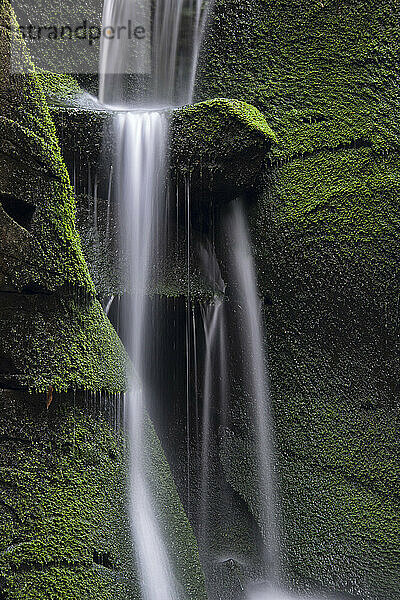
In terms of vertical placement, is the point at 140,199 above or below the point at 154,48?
below

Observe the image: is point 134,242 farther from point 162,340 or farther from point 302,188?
A: point 302,188

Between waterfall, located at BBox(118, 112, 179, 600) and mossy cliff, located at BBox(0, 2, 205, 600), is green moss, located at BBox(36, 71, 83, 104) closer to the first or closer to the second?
waterfall, located at BBox(118, 112, 179, 600)

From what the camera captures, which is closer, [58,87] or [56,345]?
[56,345]

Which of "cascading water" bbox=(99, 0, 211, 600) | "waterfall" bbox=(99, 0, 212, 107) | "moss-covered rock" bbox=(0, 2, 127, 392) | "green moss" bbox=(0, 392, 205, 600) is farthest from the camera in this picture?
"waterfall" bbox=(99, 0, 212, 107)

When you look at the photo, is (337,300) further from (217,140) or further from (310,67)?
(310,67)

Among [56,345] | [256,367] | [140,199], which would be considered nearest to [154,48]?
[140,199]

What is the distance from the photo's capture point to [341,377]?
19.4 ft

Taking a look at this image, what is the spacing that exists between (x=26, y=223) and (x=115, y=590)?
221cm

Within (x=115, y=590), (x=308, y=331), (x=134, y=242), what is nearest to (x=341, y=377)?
(x=308, y=331)

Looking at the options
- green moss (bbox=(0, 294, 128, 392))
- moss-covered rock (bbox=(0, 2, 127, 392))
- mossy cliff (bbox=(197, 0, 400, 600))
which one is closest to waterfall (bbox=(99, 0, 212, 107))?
mossy cliff (bbox=(197, 0, 400, 600))

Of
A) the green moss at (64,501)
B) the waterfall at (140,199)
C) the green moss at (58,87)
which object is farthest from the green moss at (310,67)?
the green moss at (64,501)

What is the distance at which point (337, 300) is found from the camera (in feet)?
19.4

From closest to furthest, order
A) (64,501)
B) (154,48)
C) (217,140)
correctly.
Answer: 1. (64,501)
2. (217,140)
3. (154,48)

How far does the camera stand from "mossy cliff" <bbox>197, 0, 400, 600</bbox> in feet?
18.7
